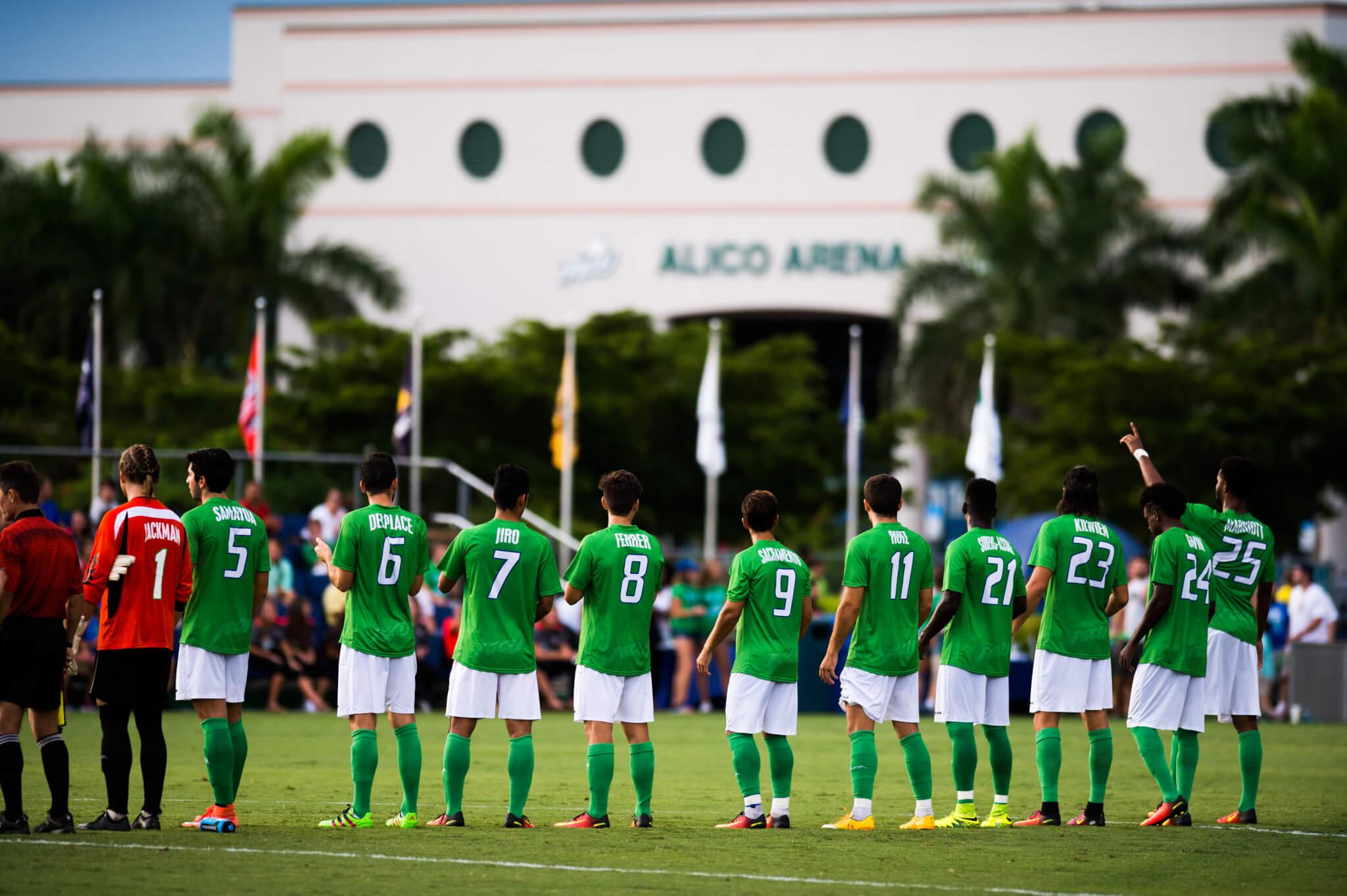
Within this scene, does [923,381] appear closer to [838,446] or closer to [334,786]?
[838,446]

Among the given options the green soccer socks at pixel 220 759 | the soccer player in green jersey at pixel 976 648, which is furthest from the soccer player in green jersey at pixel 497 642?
the soccer player in green jersey at pixel 976 648

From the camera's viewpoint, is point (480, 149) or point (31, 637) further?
point (480, 149)

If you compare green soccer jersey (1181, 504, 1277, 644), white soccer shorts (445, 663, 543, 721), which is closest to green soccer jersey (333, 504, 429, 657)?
white soccer shorts (445, 663, 543, 721)

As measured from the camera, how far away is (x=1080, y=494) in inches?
472

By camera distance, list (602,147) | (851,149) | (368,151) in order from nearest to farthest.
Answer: (851,149), (602,147), (368,151)

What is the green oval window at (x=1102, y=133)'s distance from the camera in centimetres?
4344

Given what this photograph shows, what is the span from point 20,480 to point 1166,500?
23.3 ft

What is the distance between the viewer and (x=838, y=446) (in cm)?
4412

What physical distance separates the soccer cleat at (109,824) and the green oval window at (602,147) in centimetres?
4028

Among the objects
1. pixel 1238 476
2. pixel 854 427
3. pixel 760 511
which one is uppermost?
pixel 854 427

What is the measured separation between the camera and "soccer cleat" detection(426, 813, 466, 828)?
36.9 ft

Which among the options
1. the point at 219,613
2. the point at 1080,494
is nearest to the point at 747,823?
the point at 1080,494

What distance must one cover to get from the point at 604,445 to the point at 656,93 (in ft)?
41.8

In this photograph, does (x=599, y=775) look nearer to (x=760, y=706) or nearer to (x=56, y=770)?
(x=760, y=706)
